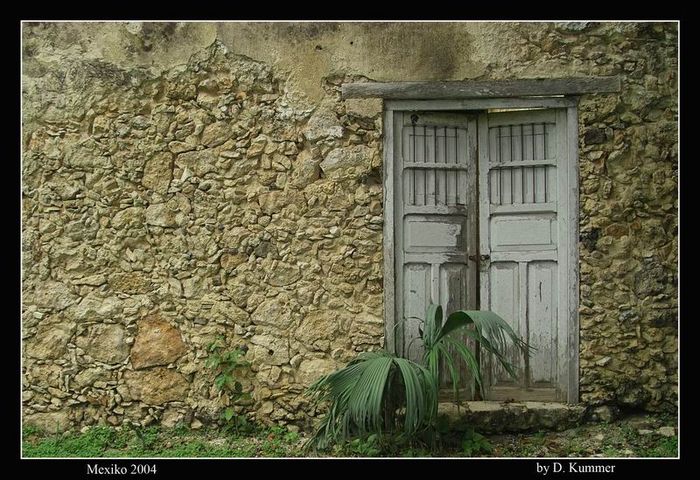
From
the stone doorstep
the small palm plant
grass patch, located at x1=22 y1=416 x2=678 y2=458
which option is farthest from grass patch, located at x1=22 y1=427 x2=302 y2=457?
the stone doorstep

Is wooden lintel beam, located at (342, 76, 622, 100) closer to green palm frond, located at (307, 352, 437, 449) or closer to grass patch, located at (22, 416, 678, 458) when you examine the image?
green palm frond, located at (307, 352, 437, 449)

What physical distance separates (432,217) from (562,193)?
3.04 ft

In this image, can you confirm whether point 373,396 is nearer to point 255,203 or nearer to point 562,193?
point 255,203

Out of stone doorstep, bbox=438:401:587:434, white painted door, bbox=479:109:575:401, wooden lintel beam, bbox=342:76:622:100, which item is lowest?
stone doorstep, bbox=438:401:587:434

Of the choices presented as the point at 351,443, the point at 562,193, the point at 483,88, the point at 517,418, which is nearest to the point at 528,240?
the point at 562,193

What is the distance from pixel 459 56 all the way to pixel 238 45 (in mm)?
1568

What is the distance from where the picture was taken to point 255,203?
4.96 metres

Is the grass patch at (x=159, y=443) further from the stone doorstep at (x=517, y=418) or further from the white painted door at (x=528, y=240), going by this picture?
the white painted door at (x=528, y=240)

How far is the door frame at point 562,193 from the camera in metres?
4.86

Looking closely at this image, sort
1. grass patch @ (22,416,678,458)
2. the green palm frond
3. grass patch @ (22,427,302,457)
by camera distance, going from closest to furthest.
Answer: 1. the green palm frond
2. grass patch @ (22,416,678,458)
3. grass patch @ (22,427,302,457)

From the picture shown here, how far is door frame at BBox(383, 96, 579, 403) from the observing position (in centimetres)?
486

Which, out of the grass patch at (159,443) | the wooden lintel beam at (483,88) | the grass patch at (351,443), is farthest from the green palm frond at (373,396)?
the wooden lintel beam at (483,88)

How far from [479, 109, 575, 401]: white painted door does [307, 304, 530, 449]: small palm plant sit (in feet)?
1.76

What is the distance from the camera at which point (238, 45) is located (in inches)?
195
